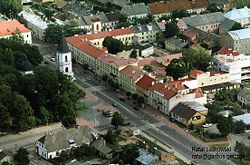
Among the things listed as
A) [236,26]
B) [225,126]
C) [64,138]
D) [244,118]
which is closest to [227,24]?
[236,26]

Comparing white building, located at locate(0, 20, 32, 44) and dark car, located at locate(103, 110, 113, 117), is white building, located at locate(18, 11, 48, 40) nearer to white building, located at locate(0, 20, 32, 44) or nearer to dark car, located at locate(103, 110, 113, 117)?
white building, located at locate(0, 20, 32, 44)

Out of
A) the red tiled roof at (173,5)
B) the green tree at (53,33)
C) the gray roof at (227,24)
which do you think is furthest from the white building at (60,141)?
the red tiled roof at (173,5)

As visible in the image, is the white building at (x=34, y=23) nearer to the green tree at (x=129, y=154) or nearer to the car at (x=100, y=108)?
the car at (x=100, y=108)

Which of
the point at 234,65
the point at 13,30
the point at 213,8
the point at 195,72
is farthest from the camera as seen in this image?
the point at 213,8

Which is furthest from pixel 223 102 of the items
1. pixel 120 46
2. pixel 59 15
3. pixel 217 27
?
pixel 59 15

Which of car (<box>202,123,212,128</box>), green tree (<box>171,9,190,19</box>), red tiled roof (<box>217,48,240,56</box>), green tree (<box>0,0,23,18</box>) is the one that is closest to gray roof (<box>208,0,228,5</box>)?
green tree (<box>171,9,190,19</box>)

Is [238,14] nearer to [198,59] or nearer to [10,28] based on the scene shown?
[198,59]

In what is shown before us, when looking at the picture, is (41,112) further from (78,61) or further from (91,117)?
(78,61)
